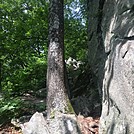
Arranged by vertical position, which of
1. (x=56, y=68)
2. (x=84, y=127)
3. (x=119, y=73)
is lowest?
(x=84, y=127)

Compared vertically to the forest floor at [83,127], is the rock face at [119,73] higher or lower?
higher

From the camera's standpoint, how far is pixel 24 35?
35.9 feet

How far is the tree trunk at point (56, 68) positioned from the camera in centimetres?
621

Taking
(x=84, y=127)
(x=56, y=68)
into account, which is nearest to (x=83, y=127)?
(x=84, y=127)

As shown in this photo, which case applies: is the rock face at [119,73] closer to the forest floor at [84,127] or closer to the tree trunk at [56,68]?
the forest floor at [84,127]

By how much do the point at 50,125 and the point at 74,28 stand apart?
798cm

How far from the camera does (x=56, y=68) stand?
21.3ft

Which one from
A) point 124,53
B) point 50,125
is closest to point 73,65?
point 50,125

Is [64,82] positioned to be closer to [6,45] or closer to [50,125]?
[50,125]

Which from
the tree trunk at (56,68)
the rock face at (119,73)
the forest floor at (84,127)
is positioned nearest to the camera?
the rock face at (119,73)

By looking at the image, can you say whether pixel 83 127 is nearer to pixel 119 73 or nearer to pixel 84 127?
pixel 84 127

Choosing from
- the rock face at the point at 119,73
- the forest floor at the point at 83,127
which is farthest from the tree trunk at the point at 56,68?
the rock face at the point at 119,73

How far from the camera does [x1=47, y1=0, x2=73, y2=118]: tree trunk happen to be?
621 cm

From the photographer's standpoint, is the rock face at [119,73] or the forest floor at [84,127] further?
the forest floor at [84,127]
